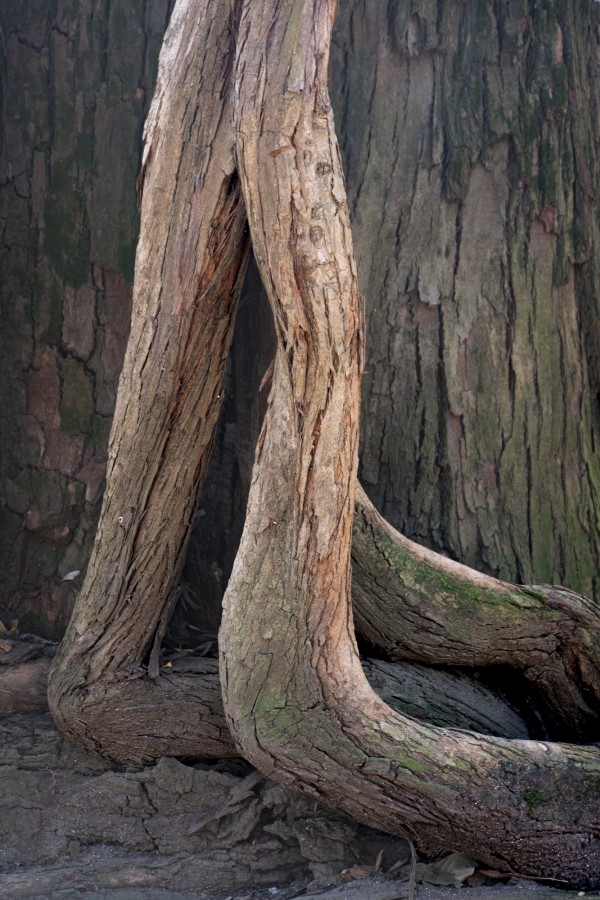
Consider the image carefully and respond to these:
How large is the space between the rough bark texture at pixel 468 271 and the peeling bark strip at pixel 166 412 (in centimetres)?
62

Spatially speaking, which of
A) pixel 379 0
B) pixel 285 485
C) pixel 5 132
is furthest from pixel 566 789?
pixel 5 132

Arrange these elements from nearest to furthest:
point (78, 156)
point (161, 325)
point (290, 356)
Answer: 1. point (290, 356)
2. point (161, 325)
3. point (78, 156)

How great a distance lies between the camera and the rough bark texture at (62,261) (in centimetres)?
320

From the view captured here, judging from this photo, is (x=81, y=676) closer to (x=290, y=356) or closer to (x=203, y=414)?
(x=203, y=414)

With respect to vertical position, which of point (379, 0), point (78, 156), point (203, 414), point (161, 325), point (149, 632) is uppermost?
point (379, 0)

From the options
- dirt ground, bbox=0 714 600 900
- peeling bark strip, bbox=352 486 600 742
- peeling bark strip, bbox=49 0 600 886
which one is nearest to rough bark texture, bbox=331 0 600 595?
peeling bark strip, bbox=352 486 600 742

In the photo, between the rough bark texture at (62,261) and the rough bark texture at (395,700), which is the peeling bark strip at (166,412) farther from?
the rough bark texture at (62,261)

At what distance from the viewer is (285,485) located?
2494 millimetres

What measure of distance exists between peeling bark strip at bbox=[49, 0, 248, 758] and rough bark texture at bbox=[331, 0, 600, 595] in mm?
622

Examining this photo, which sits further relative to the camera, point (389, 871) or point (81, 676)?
point (81, 676)

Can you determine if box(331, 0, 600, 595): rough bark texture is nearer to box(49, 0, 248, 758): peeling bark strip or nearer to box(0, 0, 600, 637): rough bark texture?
box(0, 0, 600, 637): rough bark texture

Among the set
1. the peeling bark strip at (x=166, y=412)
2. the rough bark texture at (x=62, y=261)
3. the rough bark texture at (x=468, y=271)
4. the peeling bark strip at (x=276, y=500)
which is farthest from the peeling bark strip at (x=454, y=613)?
the rough bark texture at (x=62, y=261)

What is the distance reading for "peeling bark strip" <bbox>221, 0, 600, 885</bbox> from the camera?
2.36 metres

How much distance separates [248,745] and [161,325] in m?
1.25
